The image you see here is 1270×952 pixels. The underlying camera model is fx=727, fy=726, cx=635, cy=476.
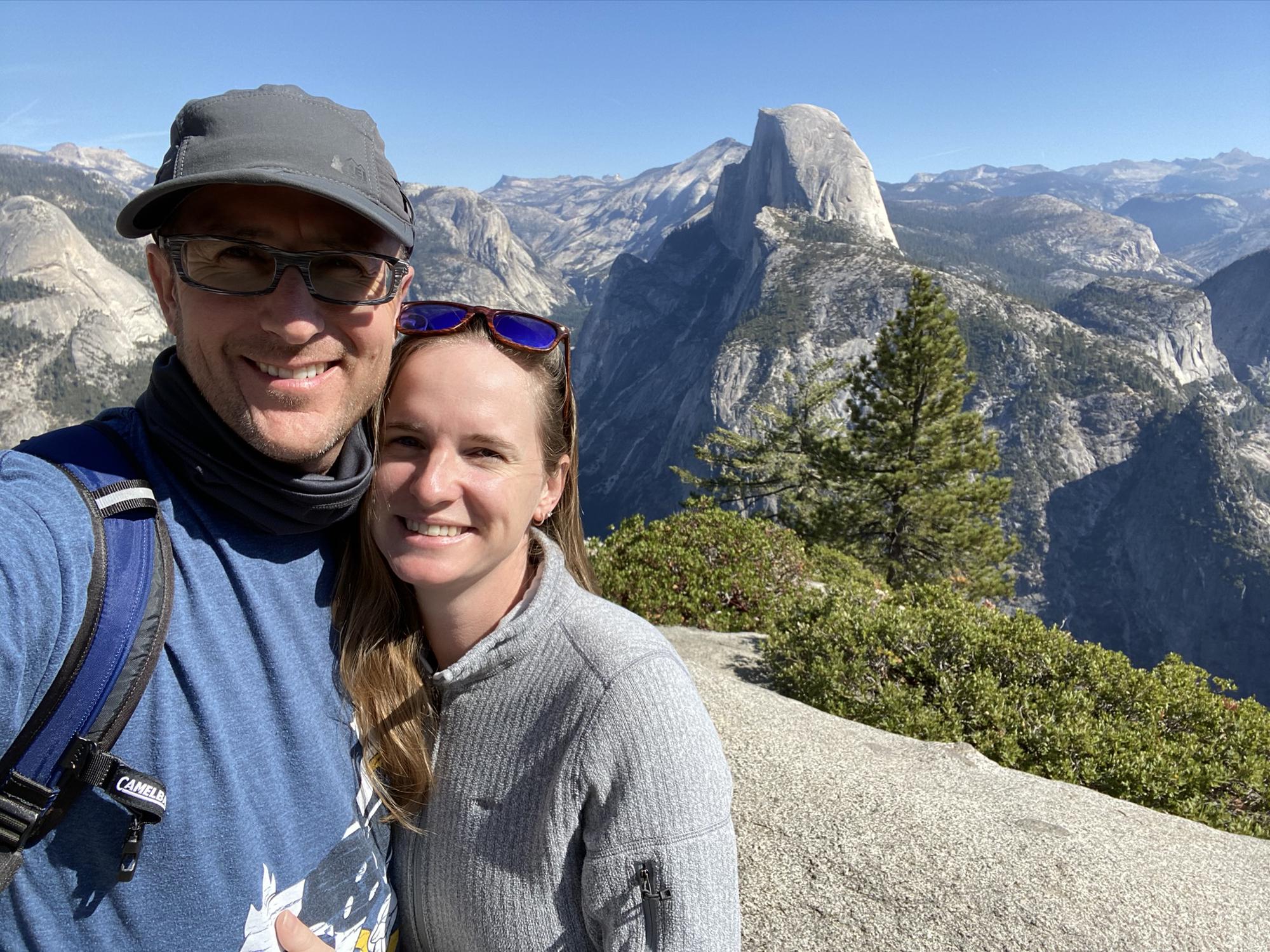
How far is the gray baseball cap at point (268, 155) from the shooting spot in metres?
1.59

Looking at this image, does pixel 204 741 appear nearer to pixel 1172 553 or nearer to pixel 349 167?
pixel 349 167

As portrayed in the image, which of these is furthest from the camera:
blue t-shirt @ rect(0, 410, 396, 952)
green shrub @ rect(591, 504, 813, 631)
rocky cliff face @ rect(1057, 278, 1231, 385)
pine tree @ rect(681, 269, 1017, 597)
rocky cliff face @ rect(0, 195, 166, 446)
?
rocky cliff face @ rect(1057, 278, 1231, 385)

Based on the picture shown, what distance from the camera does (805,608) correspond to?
7.64 meters

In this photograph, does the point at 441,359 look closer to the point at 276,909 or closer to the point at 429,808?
the point at 429,808

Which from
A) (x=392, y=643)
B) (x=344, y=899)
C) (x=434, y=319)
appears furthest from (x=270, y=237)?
(x=344, y=899)

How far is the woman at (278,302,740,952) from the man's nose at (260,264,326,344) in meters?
0.36

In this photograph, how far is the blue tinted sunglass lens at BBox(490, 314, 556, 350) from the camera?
7.24 feet

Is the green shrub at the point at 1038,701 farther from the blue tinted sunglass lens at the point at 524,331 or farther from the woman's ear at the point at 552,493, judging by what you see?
the blue tinted sunglass lens at the point at 524,331

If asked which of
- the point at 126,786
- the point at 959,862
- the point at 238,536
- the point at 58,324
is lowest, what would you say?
the point at 959,862

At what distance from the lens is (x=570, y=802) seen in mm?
1908

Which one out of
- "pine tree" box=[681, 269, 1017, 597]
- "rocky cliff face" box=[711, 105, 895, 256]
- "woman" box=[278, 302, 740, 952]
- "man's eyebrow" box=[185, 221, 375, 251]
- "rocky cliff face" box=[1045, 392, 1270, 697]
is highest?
"rocky cliff face" box=[711, 105, 895, 256]

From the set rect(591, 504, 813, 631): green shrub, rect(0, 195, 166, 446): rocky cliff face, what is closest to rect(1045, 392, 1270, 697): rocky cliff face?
rect(591, 504, 813, 631): green shrub

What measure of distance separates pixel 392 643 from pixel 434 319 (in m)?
0.96

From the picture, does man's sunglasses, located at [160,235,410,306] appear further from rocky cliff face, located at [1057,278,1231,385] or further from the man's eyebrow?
rocky cliff face, located at [1057,278,1231,385]
